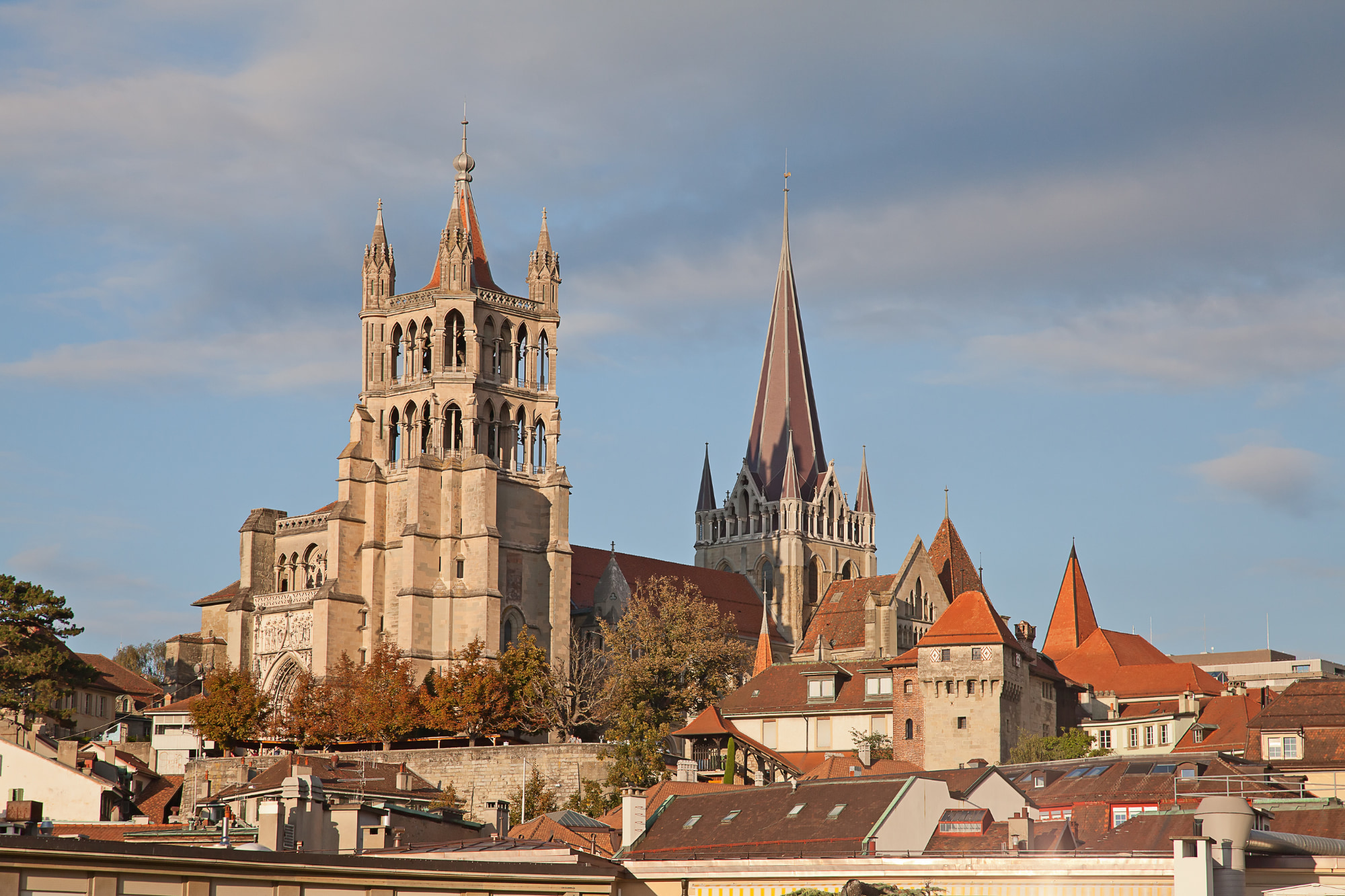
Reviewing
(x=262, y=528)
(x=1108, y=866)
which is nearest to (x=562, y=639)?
(x=262, y=528)

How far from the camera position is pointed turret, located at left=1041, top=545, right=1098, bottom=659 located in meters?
106

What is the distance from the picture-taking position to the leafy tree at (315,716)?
276ft

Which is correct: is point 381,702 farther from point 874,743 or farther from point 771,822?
point 771,822

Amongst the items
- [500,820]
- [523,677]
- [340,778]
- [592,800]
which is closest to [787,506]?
[523,677]

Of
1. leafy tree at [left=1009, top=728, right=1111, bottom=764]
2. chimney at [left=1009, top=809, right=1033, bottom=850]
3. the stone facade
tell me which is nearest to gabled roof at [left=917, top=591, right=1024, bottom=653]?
leafy tree at [left=1009, top=728, right=1111, bottom=764]

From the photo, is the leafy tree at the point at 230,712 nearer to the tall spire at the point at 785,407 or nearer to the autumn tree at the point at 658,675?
the autumn tree at the point at 658,675

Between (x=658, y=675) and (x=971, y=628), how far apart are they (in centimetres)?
1276

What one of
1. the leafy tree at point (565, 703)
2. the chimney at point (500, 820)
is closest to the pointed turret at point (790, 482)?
the leafy tree at point (565, 703)

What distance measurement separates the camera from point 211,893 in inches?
1016

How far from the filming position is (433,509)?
312ft

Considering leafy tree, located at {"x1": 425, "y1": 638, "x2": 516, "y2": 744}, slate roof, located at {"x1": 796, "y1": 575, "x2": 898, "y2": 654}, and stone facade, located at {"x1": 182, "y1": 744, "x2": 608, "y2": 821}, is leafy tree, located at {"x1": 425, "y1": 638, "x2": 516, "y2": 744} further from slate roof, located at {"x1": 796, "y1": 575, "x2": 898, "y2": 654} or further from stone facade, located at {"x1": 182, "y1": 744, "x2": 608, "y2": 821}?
slate roof, located at {"x1": 796, "y1": 575, "x2": 898, "y2": 654}

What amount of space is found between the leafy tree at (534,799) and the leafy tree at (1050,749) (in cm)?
1655

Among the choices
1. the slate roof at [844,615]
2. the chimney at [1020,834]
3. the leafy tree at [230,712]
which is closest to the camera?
the chimney at [1020,834]

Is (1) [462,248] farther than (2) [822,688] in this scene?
Yes
